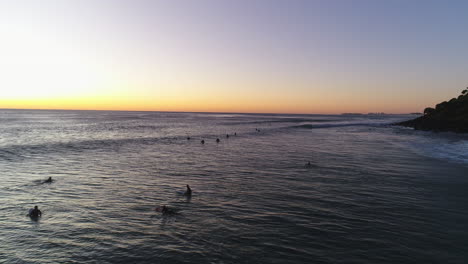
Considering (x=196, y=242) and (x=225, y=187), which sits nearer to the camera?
(x=196, y=242)

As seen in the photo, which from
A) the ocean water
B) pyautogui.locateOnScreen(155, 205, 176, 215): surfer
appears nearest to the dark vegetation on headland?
the ocean water

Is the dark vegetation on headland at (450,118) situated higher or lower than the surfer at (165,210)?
higher

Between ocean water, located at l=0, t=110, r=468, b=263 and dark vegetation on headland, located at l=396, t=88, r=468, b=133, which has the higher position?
dark vegetation on headland, located at l=396, t=88, r=468, b=133

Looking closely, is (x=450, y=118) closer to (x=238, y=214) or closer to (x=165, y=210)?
(x=238, y=214)

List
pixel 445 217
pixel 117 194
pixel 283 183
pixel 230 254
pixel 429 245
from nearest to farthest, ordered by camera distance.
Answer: pixel 230 254 → pixel 429 245 → pixel 445 217 → pixel 117 194 → pixel 283 183

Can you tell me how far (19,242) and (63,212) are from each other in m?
3.11

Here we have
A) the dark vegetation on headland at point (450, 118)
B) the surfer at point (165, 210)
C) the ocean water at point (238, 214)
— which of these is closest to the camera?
the ocean water at point (238, 214)

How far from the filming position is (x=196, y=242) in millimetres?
10141

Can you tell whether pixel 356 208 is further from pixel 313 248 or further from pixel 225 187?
pixel 225 187

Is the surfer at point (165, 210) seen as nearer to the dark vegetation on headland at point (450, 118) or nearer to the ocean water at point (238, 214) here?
the ocean water at point (238, 214)

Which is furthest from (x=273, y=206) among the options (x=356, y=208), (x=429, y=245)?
(x=429, y=245)

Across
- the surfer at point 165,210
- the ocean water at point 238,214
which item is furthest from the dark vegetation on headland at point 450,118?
the surfer at point 165,210

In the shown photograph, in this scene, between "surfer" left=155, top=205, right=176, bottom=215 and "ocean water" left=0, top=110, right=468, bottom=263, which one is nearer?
"ocean water" left=0, top=110, right=468, bottom=263

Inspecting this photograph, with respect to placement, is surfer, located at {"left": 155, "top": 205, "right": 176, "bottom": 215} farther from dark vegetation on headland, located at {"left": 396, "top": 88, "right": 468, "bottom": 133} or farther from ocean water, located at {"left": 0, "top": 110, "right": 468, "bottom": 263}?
dark vegetation on headland, located at {"left": 396, "top": 88, "right": 468, "bottom": 133}
